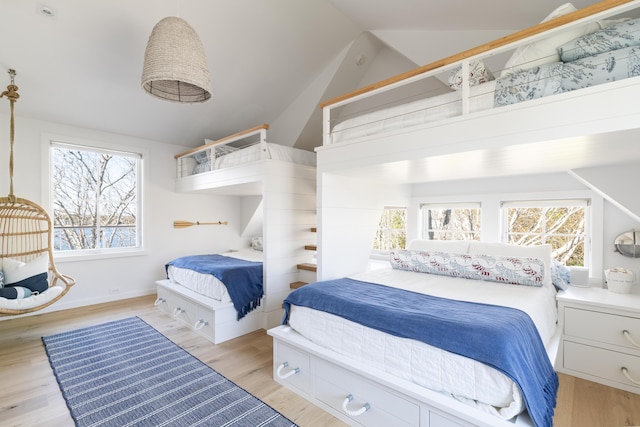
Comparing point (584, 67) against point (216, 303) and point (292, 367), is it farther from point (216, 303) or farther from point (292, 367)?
point (216, 303)

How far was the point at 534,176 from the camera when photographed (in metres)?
2.75

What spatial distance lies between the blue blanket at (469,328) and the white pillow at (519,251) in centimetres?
96

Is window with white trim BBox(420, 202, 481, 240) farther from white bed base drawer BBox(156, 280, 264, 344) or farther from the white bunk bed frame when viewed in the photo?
white bed base drawer BBox(156, 280, 264, 344)

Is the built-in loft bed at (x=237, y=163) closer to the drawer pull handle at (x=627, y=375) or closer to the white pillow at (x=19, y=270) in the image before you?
the white pillow at (x=19, y=270)

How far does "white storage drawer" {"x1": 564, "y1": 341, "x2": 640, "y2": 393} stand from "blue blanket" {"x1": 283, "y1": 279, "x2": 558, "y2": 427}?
818 millimetres

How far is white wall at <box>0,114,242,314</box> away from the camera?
134 inches

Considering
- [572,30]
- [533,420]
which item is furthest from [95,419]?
[572,30]

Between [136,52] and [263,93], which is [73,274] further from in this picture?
[263,93]

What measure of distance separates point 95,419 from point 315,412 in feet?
4.14

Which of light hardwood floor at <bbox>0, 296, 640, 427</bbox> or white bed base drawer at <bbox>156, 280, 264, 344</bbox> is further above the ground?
white bed base drawer at <bbox>156, 280, 264, 344</bbox>

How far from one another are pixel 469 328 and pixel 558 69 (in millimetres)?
1347

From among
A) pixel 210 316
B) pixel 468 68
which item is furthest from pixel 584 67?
pixel 210 316

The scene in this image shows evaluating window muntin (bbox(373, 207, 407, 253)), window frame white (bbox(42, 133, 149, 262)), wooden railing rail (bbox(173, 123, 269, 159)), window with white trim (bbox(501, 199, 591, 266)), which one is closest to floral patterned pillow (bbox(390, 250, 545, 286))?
window with white trim (bbox(501, 199, 591, 266))

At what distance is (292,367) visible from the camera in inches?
79.4
